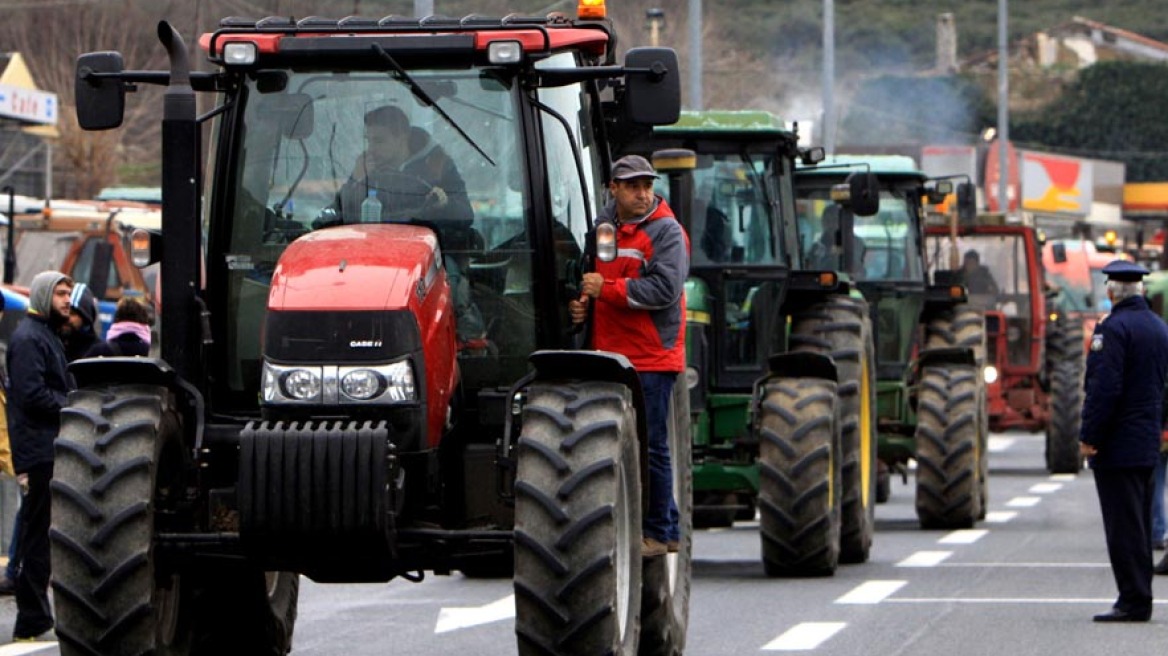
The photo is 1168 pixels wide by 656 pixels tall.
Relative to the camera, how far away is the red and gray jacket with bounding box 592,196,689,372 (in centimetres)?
1098

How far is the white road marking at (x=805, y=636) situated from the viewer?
12766 millimetres

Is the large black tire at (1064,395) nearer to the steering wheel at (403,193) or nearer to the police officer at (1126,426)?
the police officer at (1126,426)

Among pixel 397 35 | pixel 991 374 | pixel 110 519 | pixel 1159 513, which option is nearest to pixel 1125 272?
pixel 1159 513

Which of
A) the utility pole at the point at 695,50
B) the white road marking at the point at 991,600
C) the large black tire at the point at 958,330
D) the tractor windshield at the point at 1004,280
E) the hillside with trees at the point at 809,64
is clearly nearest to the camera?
the white road marking at the point at 991,600

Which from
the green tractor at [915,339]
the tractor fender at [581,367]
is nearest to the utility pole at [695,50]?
the green tractor at [915,339]

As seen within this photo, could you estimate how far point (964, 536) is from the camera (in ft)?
67.0

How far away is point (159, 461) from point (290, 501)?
681 millimetres

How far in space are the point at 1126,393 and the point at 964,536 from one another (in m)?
6.01

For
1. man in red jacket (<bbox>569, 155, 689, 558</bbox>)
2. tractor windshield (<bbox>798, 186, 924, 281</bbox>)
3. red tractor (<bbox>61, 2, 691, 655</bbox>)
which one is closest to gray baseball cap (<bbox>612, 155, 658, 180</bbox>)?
man in red jacket (<bbox>569, 155, 689, 558</bbox>)

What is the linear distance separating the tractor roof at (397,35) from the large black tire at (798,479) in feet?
19.8

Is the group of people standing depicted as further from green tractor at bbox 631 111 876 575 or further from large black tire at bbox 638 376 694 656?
green tractor at bbox 631 111 876 575

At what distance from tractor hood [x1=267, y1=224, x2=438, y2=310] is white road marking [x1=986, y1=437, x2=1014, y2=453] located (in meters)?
27.4

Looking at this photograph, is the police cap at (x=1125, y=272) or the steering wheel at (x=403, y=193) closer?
the steering wheel at (x=403, y=193)

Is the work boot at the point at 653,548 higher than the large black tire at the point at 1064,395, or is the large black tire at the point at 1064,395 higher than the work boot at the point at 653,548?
the work boot at the point at 653,548
